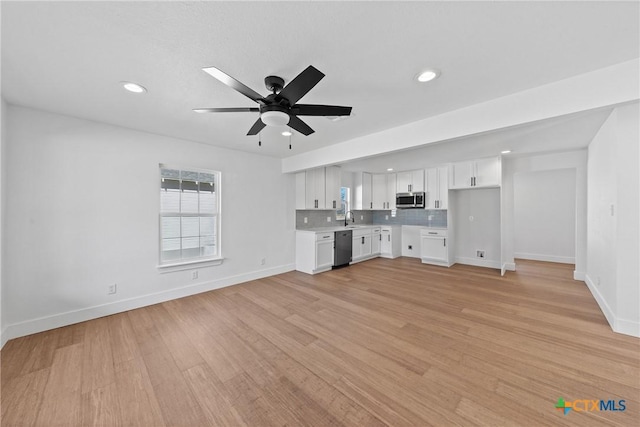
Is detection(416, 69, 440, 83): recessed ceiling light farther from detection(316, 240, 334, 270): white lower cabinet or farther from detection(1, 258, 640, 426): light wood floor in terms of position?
detection(316, 240, 334, 270): white lower cabinet

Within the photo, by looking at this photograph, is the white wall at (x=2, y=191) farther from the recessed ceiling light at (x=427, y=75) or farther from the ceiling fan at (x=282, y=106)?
the recessed ceiling light at (x=427, y=75)

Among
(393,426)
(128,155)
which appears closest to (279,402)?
(393,426)

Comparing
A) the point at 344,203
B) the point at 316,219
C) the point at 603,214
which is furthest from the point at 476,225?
the point at 316,219

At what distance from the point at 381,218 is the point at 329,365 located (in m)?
5.90

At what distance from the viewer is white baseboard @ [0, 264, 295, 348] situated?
262 cm

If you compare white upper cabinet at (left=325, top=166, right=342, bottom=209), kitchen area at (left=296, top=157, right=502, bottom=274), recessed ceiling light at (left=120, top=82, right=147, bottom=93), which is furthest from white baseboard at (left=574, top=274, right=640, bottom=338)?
recessed ceiling light at (left=120, top=82, right=147, bottom=93)

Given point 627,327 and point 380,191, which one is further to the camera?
point 380,191

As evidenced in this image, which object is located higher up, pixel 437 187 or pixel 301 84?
pixel 301 84

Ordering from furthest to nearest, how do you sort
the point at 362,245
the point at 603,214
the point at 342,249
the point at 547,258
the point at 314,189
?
the point at 362,245
the point at 547,258
the point at 342,249
the point at 314,189
the point at 603,214

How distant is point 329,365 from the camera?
2055 mm

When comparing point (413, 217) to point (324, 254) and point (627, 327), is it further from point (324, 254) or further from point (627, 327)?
point (627, 327)

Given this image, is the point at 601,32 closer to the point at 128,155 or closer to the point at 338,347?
the point at 338,347

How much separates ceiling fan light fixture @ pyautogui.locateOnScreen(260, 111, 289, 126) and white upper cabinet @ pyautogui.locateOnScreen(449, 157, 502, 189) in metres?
4.92

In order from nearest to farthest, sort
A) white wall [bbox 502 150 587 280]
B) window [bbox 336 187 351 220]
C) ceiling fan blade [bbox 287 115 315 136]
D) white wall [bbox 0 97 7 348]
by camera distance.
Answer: ceiling fan blade [bbox 287 115 315 136] → white wall [bbox 0 97 7 348] → white wall [bbox 502 150 587 280] → window [bbox 336 187 351 220]
